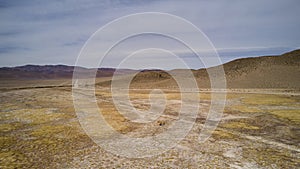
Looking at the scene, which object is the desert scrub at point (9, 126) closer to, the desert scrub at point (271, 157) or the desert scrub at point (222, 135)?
the desert scrub at point (222, 135)

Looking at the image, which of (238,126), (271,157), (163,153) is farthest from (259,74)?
(163,153)

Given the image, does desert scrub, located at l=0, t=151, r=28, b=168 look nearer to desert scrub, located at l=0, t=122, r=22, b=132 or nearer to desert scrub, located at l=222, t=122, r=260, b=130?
desert scrub, located at l=0, t=122, r=22, b=132

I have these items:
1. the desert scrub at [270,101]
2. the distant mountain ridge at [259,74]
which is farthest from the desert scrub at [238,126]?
the distant mountain ridge at [259,74]

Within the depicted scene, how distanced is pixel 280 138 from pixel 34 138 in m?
13.5

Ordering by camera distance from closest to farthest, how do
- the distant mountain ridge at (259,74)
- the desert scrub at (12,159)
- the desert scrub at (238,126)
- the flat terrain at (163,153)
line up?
1. the desert scrub at (12,159)
2. the flat terrain at (163,153)
3. the desert scrub at (238,126)
4. the distant mountain ridge at (259,74)

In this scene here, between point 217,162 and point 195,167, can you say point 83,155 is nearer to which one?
point 195,167

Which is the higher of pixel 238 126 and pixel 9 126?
pixel 238 126

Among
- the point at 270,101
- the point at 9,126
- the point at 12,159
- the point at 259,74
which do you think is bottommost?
the point at 9,126

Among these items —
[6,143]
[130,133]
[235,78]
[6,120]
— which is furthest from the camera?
[235,78]

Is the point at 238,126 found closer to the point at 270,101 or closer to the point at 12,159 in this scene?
the point at 12,159

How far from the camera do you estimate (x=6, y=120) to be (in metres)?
17.6

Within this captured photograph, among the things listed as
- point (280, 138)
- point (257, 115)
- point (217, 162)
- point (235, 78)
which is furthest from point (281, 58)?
point (217, 162)

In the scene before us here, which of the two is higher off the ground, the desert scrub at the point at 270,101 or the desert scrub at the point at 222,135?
the desert scrub at the point at 270,101

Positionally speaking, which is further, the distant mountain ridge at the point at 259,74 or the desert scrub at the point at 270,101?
the distant mountain ridge at the point at 259,74
